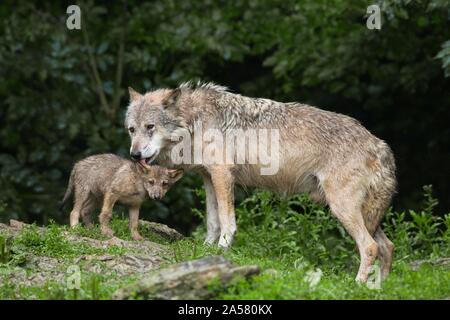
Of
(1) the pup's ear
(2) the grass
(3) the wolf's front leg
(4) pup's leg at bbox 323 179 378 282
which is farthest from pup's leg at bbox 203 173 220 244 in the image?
(4) pup's leg at bbox 323 179 378 282

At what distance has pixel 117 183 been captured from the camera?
11.4 m

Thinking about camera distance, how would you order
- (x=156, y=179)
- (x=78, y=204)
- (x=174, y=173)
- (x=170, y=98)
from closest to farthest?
(x=156, y=179)
(x=174, y=173)
(x=170, y=98)
(x=78, y=204)

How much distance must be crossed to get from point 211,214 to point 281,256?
976mm

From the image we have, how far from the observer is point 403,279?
8828 millimetres

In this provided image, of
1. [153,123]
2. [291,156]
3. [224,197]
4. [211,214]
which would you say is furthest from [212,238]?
[153,123]

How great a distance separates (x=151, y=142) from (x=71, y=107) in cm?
523

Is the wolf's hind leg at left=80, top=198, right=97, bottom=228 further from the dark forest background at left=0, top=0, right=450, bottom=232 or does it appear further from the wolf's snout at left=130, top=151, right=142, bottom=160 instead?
the dark forest background at left=0, top=0, right=450, bottom=232

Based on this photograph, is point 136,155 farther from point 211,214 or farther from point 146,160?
point 211,214

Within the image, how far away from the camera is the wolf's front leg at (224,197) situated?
1132 centimetres

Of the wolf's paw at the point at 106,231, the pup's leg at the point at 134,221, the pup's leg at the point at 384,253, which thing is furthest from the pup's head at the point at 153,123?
the pup's leg at the point at 384,253

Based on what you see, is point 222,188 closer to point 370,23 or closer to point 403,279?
point 403,279

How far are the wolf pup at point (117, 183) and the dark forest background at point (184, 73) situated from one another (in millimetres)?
3399

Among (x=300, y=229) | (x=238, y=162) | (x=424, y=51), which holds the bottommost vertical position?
(x=300, y=229)
